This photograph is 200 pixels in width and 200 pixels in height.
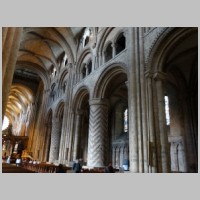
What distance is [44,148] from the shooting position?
2222 centimetres

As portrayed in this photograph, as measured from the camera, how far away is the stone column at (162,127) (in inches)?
322

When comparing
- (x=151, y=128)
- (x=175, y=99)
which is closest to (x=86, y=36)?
(x=175, y=99)

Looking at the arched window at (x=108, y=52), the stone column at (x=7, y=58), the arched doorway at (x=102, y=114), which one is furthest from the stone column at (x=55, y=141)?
the stone column at (x=7, y=58)

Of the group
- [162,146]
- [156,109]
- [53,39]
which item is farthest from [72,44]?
[162,146]

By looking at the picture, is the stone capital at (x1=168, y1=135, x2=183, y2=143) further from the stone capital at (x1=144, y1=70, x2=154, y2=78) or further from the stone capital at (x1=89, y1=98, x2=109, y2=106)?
the stone capital at (x1=144, y1=70, x2=154, y2=78)

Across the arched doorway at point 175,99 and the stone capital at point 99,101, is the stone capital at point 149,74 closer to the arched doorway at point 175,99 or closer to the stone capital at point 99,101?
the arched doorway at point 175,99

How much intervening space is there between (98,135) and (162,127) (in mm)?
4633

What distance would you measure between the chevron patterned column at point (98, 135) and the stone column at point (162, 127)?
14.4 feet

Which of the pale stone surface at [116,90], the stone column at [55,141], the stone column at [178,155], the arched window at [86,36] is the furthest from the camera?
the stone column at [55,141]

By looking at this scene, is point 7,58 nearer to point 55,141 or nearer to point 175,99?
point 175,99

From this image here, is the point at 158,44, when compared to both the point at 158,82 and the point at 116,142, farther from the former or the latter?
the point at 116,142

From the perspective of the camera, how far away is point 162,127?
8.66 metres

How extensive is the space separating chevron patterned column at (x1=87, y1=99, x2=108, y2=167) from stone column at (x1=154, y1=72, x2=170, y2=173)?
4.39m

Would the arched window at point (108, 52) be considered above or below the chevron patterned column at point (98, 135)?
above
